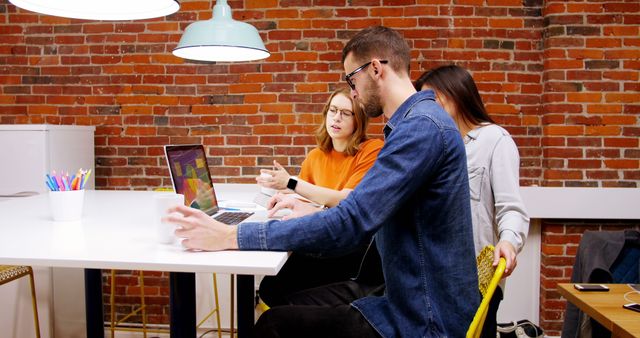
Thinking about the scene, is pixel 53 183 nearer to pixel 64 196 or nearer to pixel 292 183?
pixel 64 196

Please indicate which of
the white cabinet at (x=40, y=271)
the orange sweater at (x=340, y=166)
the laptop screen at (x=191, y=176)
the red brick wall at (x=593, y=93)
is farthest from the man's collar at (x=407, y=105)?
the white cabinet at (x=40, y=271)

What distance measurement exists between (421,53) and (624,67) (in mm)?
1239

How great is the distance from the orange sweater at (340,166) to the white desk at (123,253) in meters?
0.77

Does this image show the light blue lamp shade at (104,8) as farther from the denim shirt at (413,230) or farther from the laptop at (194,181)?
the denim shirt at (413,230)

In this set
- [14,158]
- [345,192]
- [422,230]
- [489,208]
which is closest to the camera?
[422,230]

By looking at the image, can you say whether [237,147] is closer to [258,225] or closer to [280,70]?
[280,70]

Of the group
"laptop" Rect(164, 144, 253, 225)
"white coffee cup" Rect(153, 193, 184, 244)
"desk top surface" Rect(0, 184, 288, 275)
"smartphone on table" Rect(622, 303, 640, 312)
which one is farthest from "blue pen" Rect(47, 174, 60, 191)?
"smartphone on table" Rect(622, 303, 640, 312)

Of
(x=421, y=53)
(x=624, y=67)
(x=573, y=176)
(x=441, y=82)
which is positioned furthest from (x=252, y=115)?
(x=624, y=67)

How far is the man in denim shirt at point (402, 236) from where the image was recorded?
126cm

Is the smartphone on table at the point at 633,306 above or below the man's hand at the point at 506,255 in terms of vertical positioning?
below

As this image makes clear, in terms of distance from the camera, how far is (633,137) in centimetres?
312

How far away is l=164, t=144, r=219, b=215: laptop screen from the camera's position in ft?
5.81

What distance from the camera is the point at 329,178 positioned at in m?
2.55

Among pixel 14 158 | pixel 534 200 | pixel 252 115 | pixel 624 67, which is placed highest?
pixel 624 67
